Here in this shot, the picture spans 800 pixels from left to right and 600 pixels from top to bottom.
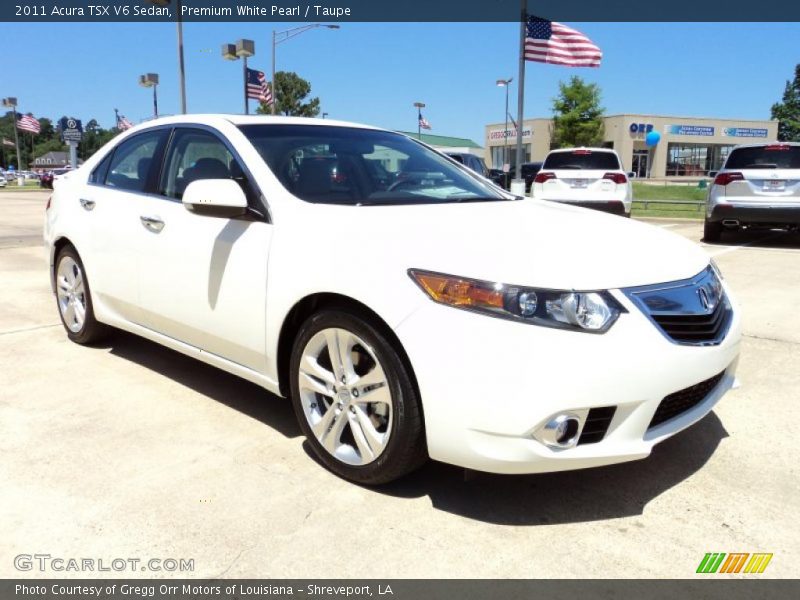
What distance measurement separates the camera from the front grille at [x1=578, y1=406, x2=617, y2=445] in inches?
94.7

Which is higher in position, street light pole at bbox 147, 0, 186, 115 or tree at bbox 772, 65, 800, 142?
tree at bbox 772, 65, 800, 142

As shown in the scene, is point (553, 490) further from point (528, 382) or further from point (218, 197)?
point (218, 197)

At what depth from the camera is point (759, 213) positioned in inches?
404

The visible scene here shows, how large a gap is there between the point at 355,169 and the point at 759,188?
8.90 metres

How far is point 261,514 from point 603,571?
1289 millimetres

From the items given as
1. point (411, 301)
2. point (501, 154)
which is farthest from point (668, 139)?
point (411, 301)

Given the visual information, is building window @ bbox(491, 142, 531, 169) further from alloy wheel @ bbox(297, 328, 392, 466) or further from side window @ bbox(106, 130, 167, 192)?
alloy wheel @ bbox(297, 328, 392, 466)

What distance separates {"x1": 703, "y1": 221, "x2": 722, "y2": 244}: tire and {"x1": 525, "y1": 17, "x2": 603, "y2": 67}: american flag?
5413 mm

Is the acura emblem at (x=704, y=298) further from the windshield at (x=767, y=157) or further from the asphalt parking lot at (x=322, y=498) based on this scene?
the windshield at (x=767, y=157)

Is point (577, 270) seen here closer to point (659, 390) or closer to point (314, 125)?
point (659, 390)

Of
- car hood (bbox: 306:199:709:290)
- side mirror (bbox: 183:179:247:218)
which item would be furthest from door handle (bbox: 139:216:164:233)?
car hood (bbox: 306:199:709:290)

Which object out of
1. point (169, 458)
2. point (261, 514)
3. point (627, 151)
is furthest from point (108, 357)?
point (627, 151)
